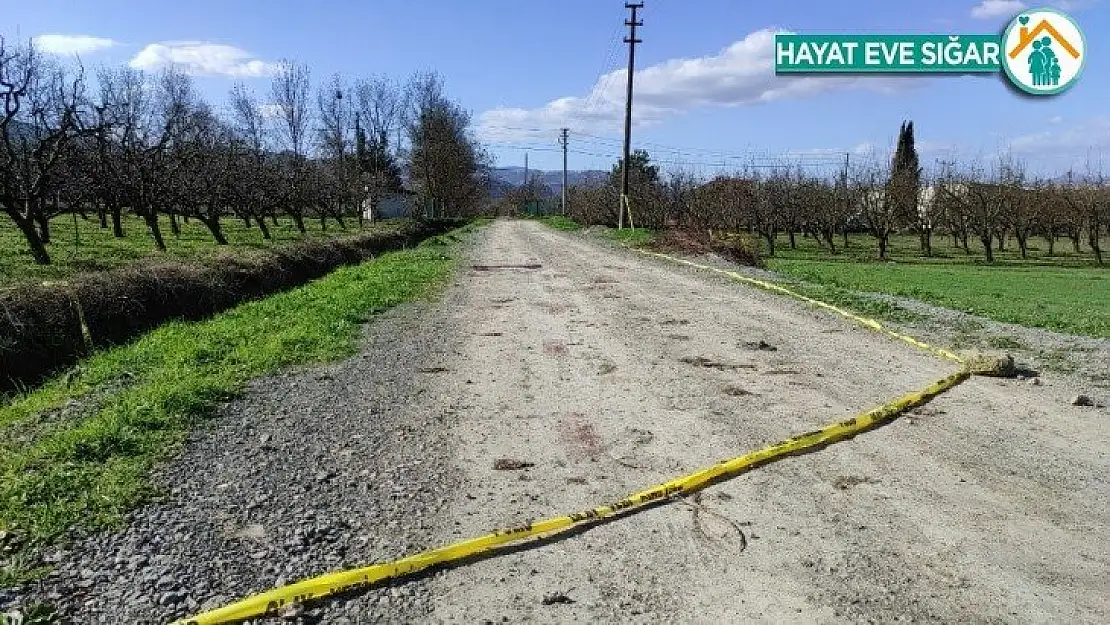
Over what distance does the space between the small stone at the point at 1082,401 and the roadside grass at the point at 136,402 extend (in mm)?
6526

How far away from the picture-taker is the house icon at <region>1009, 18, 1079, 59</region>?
45.3 feet

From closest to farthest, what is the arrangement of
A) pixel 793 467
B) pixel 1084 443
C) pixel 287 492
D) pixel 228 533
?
1. pixel 228 533
2. pixel 287 492
3. pixel 793 467
4. pixel 1084 443

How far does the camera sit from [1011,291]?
24609 millimetres

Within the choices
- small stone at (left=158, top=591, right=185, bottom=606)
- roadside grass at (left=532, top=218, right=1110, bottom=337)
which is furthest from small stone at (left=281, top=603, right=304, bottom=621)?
roadside grass at (left=532, top=218, right=1110, bottom=337)

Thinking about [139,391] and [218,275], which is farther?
[218,275]

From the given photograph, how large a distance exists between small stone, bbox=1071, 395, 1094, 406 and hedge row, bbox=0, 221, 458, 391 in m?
10.4

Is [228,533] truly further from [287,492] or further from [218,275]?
[218,275]

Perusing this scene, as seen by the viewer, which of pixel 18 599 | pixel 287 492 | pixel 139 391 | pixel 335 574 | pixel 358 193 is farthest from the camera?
pixel 358 193

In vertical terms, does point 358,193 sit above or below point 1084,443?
above

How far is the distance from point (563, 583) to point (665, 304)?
330 inches

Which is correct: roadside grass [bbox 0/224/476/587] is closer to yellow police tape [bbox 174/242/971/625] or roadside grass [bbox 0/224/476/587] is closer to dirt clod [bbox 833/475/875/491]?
yellow police tape [bbox 174/242/971/625]

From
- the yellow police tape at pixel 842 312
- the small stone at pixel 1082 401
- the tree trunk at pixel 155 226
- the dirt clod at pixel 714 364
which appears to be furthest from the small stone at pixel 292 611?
the tree trunk at pixel 155 226

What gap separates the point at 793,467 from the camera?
4.56 m

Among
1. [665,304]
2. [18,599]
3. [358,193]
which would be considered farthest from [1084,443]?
[358,193]
